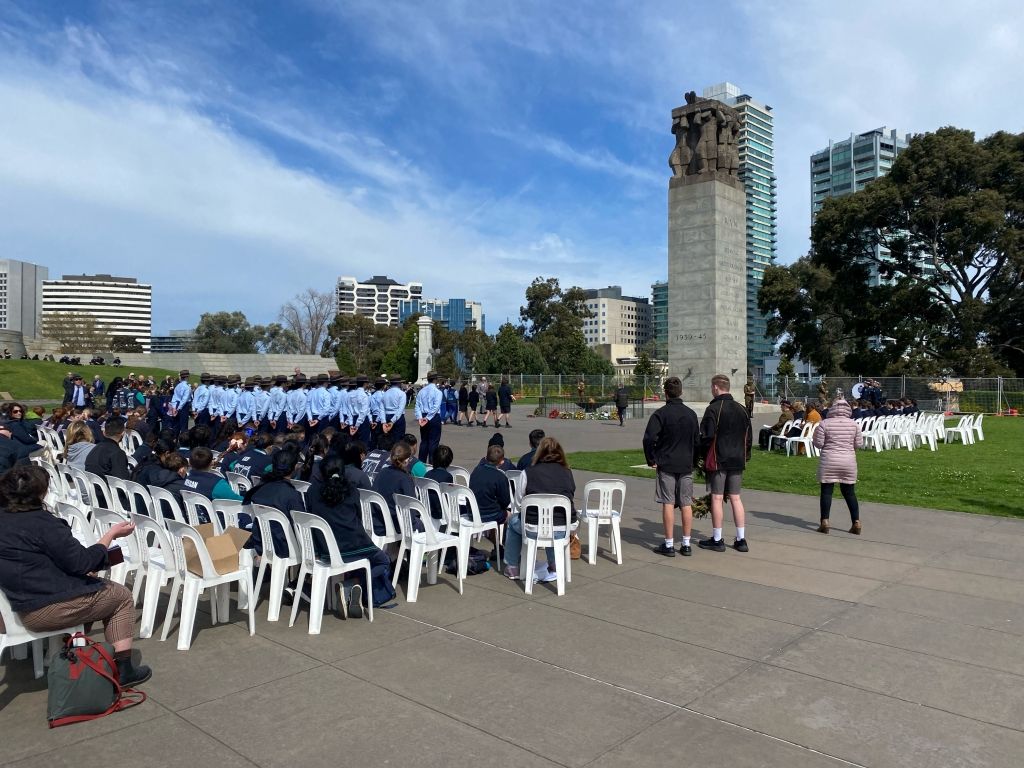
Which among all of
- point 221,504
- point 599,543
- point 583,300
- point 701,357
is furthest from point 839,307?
point 221,504

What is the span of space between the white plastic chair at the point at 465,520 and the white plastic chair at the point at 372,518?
0.53 meters

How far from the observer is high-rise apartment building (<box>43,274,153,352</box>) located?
190 m

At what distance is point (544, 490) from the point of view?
6477 millimetres

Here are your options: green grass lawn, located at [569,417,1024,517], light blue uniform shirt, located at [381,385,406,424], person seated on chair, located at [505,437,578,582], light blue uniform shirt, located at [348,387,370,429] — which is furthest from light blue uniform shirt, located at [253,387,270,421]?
person seated on chair, located at [505,437,578,582]

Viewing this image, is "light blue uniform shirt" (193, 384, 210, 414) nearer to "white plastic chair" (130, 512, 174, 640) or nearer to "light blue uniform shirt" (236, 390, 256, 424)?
"light blue uniform shirt" (236, 390, 256, 424)

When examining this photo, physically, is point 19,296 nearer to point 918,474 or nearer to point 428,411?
point 428,411

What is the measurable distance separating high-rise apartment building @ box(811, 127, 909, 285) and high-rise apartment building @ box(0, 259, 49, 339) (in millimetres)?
191458

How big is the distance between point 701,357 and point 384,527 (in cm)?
2481

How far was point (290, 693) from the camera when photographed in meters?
4.09

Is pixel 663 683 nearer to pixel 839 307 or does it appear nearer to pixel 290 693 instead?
pixel 290 693

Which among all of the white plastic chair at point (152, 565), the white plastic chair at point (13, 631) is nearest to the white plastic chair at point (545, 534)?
the white plastic chair at point (152, 565)

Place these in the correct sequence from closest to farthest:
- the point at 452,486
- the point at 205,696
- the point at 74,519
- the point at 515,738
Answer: the point at 515,738, the point at 205,696, the point at 74,519, the point at 452,486

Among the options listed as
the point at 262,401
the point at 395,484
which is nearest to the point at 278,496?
the point at 395,484

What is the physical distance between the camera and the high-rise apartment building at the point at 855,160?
171875mm
